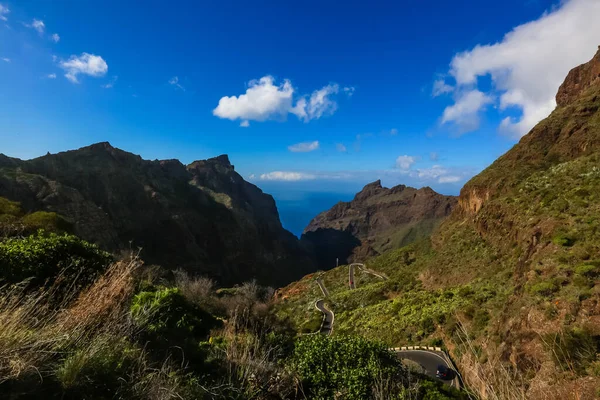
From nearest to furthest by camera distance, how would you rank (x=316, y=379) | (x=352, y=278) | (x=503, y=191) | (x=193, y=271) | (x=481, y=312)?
(x=316, y=379) < (x=481, y=312) < (x=503, y=191) < (x=352, y=278) < (x=193, y=271)

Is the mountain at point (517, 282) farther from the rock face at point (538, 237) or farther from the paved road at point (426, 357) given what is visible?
the paved road at point (426, 357)

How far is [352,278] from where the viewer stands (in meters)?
68.0

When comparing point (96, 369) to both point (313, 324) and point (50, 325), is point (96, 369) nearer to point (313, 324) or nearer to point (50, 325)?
point (50, 325)

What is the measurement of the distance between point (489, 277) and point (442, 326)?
938 cm

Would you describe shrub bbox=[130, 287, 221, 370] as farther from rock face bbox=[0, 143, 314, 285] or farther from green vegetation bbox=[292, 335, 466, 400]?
rock face bbox=[0, 143, 314, 285]

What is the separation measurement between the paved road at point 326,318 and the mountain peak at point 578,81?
208 feet

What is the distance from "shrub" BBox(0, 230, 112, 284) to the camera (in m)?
7.86

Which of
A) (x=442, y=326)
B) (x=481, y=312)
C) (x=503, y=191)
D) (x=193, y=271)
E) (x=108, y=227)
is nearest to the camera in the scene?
(x=481, y=312)

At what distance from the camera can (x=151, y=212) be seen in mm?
113062

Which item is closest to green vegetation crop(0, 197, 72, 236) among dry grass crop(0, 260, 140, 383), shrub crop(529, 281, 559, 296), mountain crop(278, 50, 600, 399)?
dry grass crop(0, 260, 140, 383)

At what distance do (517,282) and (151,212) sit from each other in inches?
4503

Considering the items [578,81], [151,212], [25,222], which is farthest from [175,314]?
[151,212]

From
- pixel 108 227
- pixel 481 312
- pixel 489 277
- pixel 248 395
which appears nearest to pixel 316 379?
pixel 248 395

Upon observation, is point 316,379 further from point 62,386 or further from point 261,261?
point 261,261
